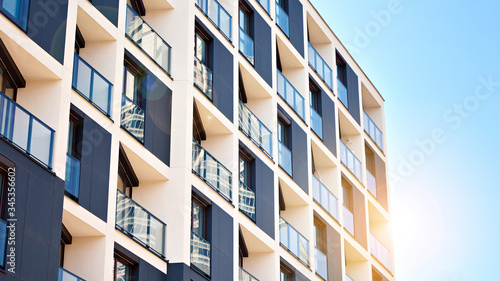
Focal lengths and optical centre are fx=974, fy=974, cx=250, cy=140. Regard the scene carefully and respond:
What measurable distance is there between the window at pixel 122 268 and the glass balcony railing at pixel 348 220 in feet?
66.3

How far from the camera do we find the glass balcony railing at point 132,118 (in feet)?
102

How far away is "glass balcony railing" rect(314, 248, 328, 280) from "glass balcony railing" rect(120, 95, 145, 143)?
48.8ft

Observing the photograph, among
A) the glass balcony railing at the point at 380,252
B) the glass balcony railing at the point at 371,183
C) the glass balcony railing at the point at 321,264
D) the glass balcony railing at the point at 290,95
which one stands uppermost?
the glass balcony railing at the point at 290,95

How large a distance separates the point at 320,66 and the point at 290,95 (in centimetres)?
536

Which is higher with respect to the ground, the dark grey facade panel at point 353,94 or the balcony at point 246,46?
the dark grey facade panel at point 353,94

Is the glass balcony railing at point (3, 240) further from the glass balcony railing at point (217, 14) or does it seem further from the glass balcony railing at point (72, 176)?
the glass balcony railing at point (217, 14)

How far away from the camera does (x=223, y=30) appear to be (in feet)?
127

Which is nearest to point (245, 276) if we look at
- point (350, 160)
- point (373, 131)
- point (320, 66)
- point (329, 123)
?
point (329, 123)

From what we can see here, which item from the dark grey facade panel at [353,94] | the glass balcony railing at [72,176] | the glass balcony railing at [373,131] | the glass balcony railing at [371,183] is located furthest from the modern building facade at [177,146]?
the glass balcony railing at [373,131]

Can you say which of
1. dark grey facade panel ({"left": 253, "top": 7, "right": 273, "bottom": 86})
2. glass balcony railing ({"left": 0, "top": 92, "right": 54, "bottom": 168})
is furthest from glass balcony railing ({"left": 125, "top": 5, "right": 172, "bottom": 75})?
dark grey facade panel ({"left": 253, "top": 7, "right": 273, "bottom": 86})

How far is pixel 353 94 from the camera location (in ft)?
176

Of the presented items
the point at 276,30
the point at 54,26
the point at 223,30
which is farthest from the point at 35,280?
the point at 276,30

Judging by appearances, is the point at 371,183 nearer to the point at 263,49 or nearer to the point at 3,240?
the point at 263,49

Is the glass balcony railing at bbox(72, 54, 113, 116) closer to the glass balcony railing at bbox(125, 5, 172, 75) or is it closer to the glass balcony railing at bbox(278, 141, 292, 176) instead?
the glass balcony railing at bbox(125, 5, 172, 75)
